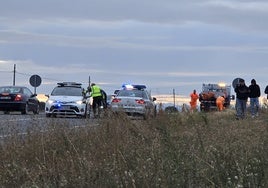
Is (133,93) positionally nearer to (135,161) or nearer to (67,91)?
(67,91)

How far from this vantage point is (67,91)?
31.5 m

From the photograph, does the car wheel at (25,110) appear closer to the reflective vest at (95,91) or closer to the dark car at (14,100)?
the dark car at (14,100)

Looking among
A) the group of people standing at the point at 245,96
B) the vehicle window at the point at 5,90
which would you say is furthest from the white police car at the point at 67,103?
the group of people standing at the point at 245,96

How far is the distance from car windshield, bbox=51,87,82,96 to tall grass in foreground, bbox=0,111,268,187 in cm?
2020

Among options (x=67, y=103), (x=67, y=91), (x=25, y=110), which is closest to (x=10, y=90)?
(x=25, y=110)

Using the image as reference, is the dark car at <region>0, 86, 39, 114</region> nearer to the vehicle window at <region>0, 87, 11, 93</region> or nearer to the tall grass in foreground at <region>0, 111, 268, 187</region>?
the vehicle window at <region>0, 87, 11, 93</region>

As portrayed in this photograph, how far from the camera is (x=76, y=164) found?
8.00 m

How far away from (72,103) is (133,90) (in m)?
3.16

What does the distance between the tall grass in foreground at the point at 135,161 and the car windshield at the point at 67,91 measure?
66.3ft

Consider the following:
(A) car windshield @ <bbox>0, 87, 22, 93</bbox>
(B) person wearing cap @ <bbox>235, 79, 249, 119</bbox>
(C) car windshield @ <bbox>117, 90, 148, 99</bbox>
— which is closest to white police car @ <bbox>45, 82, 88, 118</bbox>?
(C) car windshield @ <bbox>117, 90, 148, 99</bbox>

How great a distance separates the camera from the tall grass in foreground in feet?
22.1

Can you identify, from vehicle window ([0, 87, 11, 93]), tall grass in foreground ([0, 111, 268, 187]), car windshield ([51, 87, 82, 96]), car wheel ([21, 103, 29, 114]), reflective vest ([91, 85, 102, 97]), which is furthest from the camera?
vehicle window ([0, 87, 11, 93])

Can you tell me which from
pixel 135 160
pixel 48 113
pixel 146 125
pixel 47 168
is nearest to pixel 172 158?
pixel 135 160

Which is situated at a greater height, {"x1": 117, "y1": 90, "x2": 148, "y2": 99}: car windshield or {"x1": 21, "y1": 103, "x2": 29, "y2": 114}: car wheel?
{"x1": 117, "y1": 90, "x2": 148, "y2": 99}: car windshield
